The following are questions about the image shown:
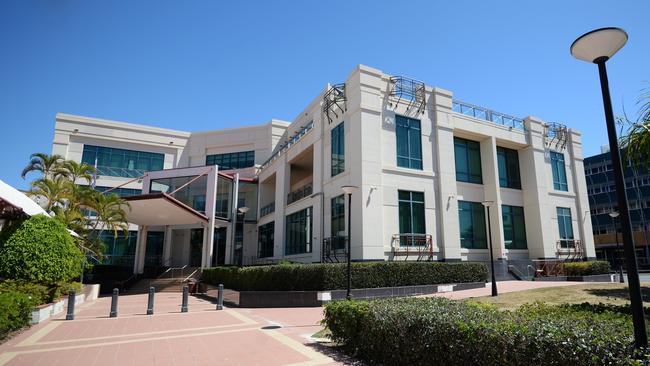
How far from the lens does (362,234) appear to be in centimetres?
1880

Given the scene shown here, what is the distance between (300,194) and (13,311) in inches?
729

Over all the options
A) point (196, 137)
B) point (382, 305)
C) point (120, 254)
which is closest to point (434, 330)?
point (382, 305)

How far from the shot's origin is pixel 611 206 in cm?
5666

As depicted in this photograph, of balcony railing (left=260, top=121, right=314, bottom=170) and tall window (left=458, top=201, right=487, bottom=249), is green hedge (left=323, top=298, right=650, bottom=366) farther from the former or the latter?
balcony railing (left=260, top=121, right=314, bottom=170)

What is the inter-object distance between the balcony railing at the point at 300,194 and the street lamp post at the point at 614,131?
20.9 m

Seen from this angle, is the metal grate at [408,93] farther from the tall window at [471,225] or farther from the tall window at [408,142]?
the tall window at [471,225]

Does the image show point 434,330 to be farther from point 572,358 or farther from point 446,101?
point 446,101

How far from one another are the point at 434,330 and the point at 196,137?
1597 inches

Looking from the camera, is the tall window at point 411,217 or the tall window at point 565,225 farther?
the tall window at point 565,225

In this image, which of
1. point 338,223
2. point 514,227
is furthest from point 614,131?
point 514,227

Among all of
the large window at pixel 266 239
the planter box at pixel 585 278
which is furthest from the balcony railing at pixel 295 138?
the planter box at pixel 585 278

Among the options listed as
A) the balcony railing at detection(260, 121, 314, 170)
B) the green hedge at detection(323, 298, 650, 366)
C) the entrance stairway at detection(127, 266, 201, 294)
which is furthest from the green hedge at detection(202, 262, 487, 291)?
the balcony railing at detection(260, 121, 314, 170)

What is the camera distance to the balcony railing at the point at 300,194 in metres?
25.9

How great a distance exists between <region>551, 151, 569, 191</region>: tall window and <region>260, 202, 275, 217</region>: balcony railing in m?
21.1
